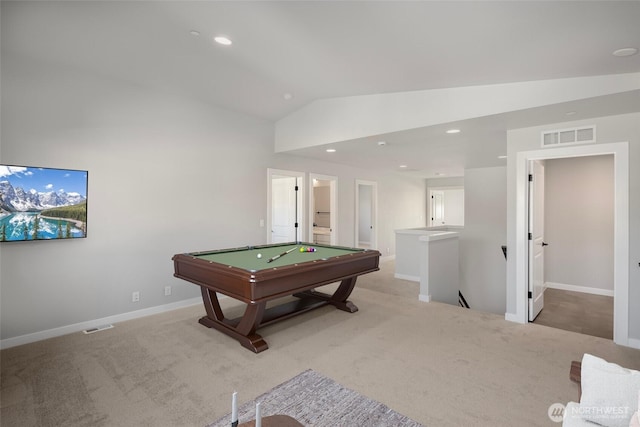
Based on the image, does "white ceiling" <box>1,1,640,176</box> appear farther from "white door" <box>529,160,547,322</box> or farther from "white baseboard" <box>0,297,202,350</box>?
"white baseboard" <box>0,297,202,350</box>

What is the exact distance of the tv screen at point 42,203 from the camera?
2980 mm

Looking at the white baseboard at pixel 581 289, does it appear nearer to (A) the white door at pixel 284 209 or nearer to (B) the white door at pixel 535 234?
(B) the white door at pixel 535 234

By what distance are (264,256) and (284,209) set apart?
2.66 m

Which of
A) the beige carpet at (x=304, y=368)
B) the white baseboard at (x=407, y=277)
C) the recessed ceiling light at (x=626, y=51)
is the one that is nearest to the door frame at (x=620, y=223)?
the beige carpet at (x=304, y=368)

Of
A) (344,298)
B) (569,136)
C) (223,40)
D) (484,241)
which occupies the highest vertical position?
(223,40)

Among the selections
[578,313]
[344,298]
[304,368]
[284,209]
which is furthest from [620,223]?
[284,209]

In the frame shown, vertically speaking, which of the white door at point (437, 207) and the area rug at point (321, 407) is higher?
the white door at point (437, 207)

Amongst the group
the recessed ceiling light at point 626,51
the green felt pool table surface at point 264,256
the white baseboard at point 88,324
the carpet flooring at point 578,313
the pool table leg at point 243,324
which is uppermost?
the recessed ceiling light at point 626,51

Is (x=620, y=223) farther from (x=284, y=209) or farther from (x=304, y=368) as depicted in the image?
(x=284, y=209)

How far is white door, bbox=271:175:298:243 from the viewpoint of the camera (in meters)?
6.02

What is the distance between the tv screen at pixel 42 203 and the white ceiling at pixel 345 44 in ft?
3.82

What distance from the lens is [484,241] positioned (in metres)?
6.79

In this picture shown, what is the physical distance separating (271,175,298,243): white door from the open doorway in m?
4.27

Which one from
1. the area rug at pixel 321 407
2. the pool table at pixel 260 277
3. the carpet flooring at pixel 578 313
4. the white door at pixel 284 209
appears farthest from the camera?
the white door at pixel 284 209
